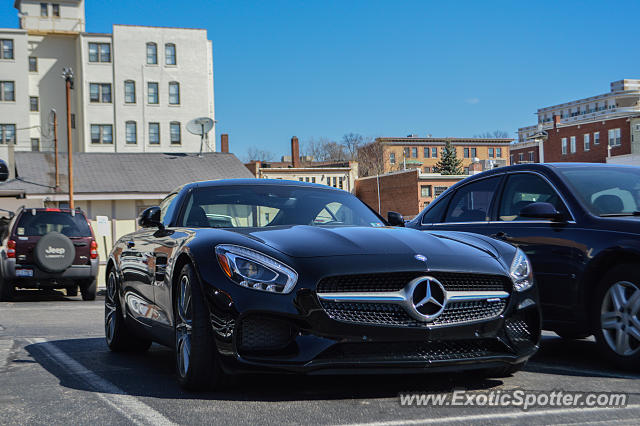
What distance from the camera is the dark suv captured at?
15.4 metres

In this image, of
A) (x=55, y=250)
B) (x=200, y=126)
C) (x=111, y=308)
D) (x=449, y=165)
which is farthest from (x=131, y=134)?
(x=111, y=308)

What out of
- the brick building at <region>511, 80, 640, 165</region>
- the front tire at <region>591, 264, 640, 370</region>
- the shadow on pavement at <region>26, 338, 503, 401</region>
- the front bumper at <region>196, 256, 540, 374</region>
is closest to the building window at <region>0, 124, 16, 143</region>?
the brick building at <region>511, 80, 640, 165</region>

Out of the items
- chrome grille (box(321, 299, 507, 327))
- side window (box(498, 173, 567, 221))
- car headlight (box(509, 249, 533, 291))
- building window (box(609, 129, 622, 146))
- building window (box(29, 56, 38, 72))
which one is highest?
building window (box(29, 56, 38, 72))

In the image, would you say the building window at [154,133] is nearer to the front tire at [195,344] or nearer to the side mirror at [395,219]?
the side mirror at [395,219]

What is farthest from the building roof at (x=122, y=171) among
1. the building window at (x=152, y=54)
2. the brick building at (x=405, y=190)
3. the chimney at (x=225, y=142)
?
the brick building at (x=405, y=190)

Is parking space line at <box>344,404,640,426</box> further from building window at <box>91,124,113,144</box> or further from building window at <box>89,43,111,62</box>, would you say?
building window at <box>89,43,111,62</box>

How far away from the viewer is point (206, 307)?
4.76 metres

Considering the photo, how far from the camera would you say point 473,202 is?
773cm

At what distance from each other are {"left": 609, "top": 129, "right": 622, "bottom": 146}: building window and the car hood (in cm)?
8743

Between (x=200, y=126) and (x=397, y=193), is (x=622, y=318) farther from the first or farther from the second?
(x=397, y=193)

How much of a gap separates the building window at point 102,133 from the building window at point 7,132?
5.46 metres

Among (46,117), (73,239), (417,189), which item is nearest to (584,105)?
(417,189)

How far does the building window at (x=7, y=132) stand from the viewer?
2335 inches

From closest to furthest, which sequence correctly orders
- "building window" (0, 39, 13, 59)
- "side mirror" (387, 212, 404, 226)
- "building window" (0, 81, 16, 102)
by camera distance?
"side mirror" (387, 212, 404, 226) < "building window" (0, 81, 16, 102) < "building window" (0, 39, 13, 59)
